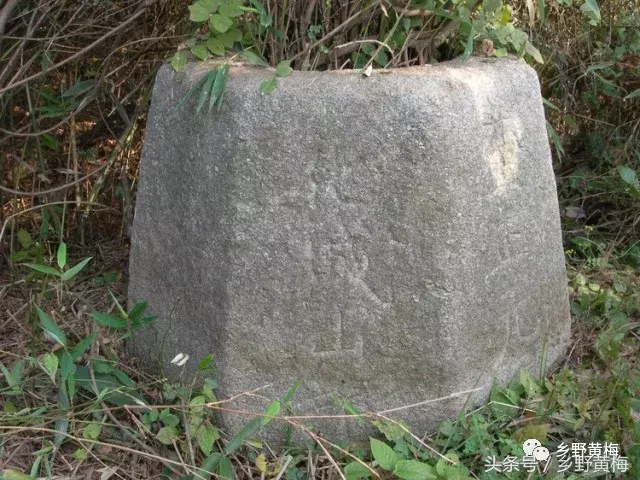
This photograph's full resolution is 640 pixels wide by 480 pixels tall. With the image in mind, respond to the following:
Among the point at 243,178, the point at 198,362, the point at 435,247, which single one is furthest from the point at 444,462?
the point at 243,178

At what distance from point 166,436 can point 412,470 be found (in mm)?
460

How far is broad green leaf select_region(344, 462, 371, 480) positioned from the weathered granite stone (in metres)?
0.14

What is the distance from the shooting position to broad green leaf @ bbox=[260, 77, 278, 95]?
→ 4.79ft

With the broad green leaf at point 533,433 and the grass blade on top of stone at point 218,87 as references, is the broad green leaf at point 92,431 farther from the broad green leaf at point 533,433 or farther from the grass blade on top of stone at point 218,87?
the broad green leaf at point 533,433

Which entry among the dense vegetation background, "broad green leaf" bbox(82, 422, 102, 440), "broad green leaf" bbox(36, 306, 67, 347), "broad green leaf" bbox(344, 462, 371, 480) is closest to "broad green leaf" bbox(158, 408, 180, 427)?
the dense vegetation background

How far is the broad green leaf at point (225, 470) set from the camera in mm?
1460

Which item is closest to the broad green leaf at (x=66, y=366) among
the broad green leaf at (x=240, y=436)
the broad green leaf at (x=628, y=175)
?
the broad green leaf at (x=240, y=436)

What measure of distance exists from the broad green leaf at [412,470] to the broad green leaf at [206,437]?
0.35m

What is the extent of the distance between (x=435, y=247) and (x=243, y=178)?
37 centimetres

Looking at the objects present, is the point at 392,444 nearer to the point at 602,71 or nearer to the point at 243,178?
the point at 243,178

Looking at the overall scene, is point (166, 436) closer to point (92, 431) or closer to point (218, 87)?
point (92, 431)

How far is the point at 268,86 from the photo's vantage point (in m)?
1.46

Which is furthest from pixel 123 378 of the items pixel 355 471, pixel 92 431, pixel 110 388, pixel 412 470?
pixel 412 470

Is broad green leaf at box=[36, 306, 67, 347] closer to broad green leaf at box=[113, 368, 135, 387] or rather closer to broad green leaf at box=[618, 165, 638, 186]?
broad green leaf at box=[113, 368, 135, 387]
